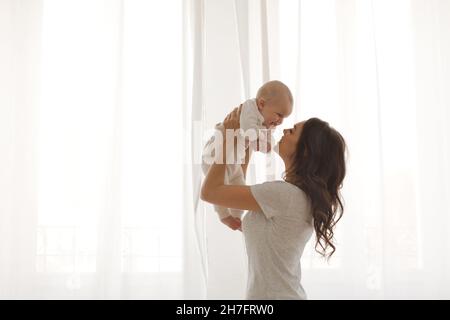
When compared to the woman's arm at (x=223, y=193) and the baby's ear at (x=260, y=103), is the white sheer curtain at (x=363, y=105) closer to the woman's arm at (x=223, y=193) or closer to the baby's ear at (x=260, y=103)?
the baby's ear at (x=260, y=103)

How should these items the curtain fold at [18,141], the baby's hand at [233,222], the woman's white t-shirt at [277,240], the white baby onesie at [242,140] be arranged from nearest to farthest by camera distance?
the woman's white t-shirt at [277,240], the white baby onesie at [242,140], the baby's hand at [233,222], the curtain fold at [18,141]

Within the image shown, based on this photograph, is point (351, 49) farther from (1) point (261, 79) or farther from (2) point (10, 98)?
(2) point (10, 98)

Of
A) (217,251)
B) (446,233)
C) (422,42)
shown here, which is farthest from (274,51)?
(446,233)

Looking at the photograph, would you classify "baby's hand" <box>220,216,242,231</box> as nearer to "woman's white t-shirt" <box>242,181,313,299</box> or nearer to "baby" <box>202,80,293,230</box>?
"baby" <box>202,80,293,230</box>

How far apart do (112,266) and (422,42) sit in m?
1.75

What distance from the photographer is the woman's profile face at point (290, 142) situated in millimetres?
1317

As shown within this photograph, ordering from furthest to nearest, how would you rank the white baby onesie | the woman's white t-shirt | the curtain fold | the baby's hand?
1. the curtain fold
2. the baby's hand
3. the white baby onesie
4. the woman's white t-shirt

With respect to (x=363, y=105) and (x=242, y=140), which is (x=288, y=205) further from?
(x=363, y=105)

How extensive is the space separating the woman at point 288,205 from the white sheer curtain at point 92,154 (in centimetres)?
78

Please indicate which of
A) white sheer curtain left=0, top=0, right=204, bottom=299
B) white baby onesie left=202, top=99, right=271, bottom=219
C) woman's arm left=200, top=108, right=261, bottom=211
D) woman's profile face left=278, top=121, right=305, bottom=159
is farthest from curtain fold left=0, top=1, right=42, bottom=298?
woman's profile face left=278, top=121, right=305, bottom=159

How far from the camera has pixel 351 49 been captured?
2166 millimetres

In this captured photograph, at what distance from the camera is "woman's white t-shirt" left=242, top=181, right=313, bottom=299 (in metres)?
1.22

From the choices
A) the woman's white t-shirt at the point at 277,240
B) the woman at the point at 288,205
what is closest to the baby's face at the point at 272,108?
the woman at the point at 288,205

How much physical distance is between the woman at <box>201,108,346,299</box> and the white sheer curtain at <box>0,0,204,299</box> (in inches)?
30.9
